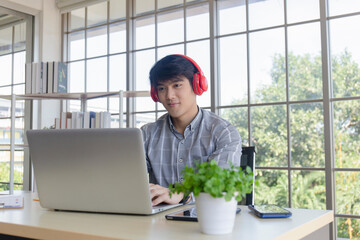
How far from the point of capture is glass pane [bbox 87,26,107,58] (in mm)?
4816

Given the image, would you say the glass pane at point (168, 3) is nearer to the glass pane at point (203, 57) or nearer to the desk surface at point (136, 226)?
the glass pane at point (203, 57)

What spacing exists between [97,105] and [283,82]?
2.21 m

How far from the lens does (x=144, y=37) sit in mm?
4504

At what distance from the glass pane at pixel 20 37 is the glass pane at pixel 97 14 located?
0.81 meters

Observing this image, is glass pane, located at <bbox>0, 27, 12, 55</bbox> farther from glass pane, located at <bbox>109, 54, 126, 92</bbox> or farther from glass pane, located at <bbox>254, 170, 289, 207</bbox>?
glass pane, located at <bbox>254, 170, 289, 207</bbox>

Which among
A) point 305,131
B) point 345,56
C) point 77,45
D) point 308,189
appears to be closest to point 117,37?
point 77,45

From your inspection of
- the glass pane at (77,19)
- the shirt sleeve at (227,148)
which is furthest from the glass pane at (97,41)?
the shirt sleeve at (227,148)

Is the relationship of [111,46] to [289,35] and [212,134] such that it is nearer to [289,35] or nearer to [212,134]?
[289,35]

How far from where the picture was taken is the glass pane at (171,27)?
4.22 meters

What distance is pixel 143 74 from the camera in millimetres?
4492

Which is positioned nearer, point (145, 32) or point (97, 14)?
point (145, 32)

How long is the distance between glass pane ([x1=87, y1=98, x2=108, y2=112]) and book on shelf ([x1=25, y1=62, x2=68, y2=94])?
0.81 meters

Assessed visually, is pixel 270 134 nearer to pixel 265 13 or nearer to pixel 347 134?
pixel 347 134

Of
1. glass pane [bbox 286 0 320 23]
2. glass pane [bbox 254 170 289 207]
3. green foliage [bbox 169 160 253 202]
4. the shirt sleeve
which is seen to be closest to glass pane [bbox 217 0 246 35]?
glass pane [bbox 286 0 320 23]
